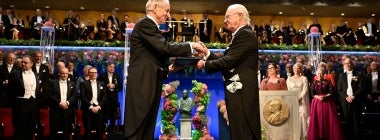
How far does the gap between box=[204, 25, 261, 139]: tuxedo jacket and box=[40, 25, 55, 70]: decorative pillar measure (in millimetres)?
8175

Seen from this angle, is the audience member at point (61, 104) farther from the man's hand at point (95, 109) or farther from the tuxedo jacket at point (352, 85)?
the tuxedo jacket at point (352, 85)

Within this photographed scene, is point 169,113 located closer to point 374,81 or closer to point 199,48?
point 199,48

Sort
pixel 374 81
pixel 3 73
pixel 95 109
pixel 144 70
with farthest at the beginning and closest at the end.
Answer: pixel 374 81, pixel 95 109, pixel 3 73, pixel 144 70

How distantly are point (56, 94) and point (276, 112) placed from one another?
4.22 meters

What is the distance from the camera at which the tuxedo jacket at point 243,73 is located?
153 inches

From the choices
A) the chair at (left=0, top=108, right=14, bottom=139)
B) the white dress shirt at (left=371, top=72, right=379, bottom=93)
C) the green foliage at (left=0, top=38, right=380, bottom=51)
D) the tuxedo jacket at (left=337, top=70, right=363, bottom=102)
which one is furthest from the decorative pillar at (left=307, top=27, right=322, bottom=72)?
the chair at (left=0, top=108, right=14, bottom=139)

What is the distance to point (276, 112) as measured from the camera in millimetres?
5730

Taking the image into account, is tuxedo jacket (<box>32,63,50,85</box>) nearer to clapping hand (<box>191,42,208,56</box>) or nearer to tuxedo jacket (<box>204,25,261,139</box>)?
clapping hand (<box>191,42,208,56</box>)

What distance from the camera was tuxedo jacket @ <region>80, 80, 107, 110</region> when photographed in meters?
8.67

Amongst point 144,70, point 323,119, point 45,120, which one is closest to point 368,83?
point 323,119

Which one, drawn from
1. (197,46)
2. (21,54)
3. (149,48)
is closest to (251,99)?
(197,46)

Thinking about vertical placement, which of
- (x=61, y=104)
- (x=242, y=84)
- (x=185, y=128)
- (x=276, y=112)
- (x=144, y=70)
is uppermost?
(x=144, y=70)

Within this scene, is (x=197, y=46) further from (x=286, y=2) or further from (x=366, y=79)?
(x=286, y=2)

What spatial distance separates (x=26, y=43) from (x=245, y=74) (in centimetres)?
907
